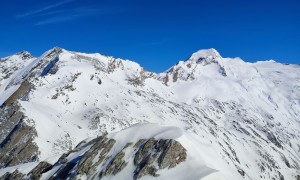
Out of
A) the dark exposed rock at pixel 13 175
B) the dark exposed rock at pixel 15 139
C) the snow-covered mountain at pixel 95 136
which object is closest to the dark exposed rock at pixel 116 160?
the snow-covered mountain at pixel 95 136

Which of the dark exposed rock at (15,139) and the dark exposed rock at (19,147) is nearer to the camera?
the dark exposed rock at (19,147)

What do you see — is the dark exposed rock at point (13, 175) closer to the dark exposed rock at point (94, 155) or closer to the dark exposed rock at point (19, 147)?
the dark exposed rock at point (94, 155)

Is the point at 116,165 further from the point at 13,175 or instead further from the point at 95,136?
the point at 95,136

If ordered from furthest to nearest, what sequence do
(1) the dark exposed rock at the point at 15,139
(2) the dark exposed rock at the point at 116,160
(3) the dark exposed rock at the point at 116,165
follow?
(1) the dark exposed rock at the point at 15,139, (3) the dark exposed rock at the point at 116,165, (2) the dark exposed rock at the point at 116,160

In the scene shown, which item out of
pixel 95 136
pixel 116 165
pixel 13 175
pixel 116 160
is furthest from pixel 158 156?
pixel 95 136

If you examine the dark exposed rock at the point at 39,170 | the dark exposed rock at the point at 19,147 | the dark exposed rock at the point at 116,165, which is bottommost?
the dark exposed rock at the point at 116,165

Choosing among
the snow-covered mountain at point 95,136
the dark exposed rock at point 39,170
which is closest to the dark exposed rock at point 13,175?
the snow-covered mountain at point 95,136

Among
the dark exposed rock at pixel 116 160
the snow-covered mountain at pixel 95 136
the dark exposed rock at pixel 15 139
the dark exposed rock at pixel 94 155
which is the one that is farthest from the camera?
the dark exposed rock at pixel 15 139

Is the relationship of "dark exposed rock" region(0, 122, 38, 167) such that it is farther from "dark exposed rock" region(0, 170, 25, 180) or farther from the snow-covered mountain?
"dark exposed rock" region(0, 170, 25, 180)

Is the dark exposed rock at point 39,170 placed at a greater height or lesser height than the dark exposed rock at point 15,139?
lesser

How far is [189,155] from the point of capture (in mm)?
70188

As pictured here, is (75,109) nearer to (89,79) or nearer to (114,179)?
(89,79)

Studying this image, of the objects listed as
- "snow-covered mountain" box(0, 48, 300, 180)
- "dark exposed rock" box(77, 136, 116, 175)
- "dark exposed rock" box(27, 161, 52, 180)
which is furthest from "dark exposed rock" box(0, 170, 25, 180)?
"dark exposed rock" box(77, 136, 116, 175)

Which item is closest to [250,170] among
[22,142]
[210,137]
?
[210,137]
